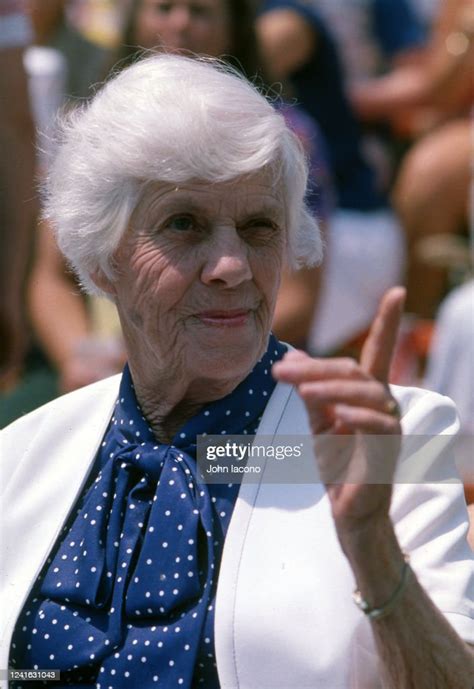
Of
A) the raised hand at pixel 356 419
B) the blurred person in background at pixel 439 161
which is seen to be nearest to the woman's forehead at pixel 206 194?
the raised hand at pixel 356 419

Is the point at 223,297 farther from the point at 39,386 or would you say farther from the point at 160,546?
the point at 39,386

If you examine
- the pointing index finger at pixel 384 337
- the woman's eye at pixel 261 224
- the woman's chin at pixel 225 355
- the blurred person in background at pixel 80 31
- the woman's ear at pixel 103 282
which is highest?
the blurred person in background at pixel 80 31

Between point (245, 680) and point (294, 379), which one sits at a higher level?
point (294, 379)

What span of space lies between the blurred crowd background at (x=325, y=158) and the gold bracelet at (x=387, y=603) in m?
1.64

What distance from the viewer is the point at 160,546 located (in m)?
2.20

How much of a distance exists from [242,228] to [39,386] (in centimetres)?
193

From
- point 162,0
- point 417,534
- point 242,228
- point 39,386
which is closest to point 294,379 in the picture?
point 417,534

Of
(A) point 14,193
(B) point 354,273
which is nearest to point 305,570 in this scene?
(A) point 14,193

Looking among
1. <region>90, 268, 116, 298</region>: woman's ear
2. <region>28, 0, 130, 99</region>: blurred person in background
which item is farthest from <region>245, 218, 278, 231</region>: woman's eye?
<region>28, 0, 130, 99</region>: blurred person in background

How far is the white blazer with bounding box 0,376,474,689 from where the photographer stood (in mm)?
2020

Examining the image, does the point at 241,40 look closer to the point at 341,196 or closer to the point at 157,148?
the point at 341,196

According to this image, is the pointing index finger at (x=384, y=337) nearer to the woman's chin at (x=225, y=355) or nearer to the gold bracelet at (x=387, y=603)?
the gold bracelet at (x=387, y=603)

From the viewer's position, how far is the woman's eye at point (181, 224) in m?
2.27

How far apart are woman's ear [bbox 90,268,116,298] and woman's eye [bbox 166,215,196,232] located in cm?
19
